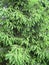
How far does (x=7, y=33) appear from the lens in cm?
386

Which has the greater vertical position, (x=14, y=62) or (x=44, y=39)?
(x=44, y=39)

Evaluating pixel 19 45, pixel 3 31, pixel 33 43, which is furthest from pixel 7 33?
pixel 33 43

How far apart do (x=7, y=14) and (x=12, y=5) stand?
0.99 ft

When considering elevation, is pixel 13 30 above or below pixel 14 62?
above

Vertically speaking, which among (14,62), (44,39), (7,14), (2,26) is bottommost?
(14,62)

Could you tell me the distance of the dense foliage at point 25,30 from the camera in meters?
3.79

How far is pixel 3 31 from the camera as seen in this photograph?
3891 millimetres

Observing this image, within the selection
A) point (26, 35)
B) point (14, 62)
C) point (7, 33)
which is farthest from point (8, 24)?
point (14, 62)

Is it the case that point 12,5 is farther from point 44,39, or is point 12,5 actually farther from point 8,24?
point 44,39

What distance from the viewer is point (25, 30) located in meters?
3.90

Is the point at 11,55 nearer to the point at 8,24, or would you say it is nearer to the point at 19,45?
the point at 19,45

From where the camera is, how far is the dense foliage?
3.79 m

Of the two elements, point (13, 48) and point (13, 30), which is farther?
point (13, 30)

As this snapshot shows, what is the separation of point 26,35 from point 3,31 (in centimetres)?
50
